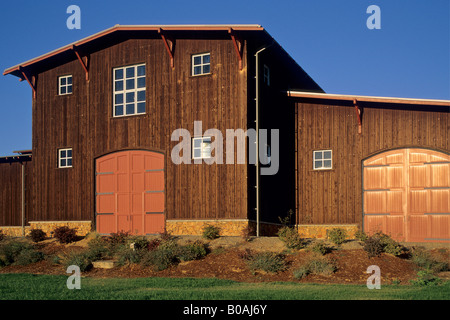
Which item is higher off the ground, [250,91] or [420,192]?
[250,91]

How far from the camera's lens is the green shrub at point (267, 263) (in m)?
18.2

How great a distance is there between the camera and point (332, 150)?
84.6 ft

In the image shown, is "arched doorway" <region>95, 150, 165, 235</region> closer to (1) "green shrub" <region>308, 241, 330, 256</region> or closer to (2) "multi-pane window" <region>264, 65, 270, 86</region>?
(2) "multi-pane window" <region>264, 65, 270, 86</region>

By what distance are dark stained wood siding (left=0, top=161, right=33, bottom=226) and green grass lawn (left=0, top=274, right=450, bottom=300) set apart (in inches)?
557

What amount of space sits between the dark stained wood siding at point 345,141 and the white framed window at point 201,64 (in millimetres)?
5124

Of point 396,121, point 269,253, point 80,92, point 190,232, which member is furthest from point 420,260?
point 80,92

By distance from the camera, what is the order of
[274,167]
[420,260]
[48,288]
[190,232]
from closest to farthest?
[48,288] → [420,260] → [190,232] → [274,167]

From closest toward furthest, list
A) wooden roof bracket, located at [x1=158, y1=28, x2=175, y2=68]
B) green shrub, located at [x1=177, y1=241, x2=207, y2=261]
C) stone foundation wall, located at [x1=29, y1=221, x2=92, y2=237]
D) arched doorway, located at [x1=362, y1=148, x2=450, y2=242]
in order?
green shrub, located at [x1=177, y1=241, x2=207, y2=261] → arched doorway, located at [x1=362, y1=148, x2=450, y2=242] → wooden roof bracket, located at [x1=158, y1=28, x2=175, y2=68] → stone foundation wall, located at [x1=29, y1=221, x2=92, y2=237]

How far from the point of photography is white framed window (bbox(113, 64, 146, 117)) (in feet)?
83.9

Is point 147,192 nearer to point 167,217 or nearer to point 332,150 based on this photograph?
point 167,217

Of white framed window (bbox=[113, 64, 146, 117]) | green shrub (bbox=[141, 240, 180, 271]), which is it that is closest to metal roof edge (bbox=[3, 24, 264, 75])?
white framed window (bbox=[113, 64, 146, 117])

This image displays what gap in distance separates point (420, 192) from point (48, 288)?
16.0m

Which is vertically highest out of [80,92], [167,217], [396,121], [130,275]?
[80,92]

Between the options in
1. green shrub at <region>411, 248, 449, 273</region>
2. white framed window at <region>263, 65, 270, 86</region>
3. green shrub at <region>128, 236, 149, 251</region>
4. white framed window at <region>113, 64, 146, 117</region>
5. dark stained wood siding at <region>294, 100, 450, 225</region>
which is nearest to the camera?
green shrub at <region>411, 248, 449, 273</region>
